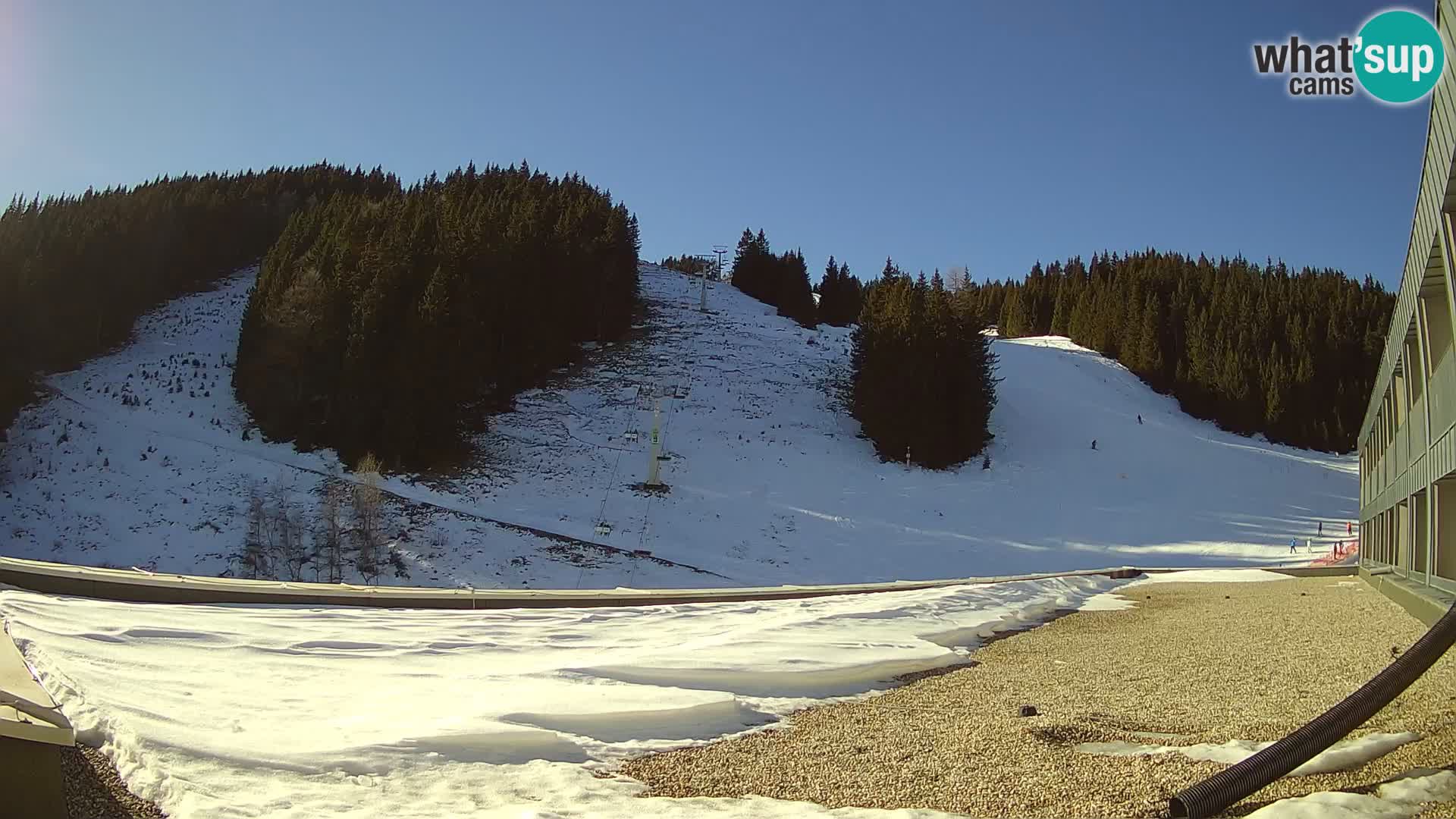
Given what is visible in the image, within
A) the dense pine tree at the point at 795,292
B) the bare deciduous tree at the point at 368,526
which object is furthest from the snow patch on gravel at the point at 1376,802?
the dense pine tree at the point at 795,292

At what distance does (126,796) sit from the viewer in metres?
3.77

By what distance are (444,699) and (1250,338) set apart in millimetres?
57220

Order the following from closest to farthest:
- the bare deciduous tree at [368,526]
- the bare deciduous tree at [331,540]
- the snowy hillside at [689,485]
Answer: the bare deciduous tree at [331,540] < the bare deciduous tree at [368,526] < the snowy hillside at [689,485]

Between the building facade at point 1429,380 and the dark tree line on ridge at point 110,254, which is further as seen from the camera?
the dark tree line on ridge at point 110,254

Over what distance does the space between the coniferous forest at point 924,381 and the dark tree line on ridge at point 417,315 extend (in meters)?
15.8

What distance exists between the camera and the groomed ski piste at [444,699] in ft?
12.6

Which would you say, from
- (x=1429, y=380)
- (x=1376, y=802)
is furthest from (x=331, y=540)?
(x=1376, y=802)

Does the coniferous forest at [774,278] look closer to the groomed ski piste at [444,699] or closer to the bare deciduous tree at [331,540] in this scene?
the bare deciduous tree at [331,540]

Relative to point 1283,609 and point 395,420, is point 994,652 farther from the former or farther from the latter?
point 395,420

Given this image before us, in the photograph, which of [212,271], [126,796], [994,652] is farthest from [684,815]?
[212,271]

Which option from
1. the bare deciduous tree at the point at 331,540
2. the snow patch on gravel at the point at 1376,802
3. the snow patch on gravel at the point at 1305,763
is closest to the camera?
the snow patch on gravel at the point at 1376,802

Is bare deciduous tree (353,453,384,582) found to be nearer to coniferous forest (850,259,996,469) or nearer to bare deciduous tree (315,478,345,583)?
bare deciduous tree (315,478,345,583)

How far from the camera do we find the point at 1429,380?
384 inches

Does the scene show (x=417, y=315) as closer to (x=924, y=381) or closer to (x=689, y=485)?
(x=689, y=485)
